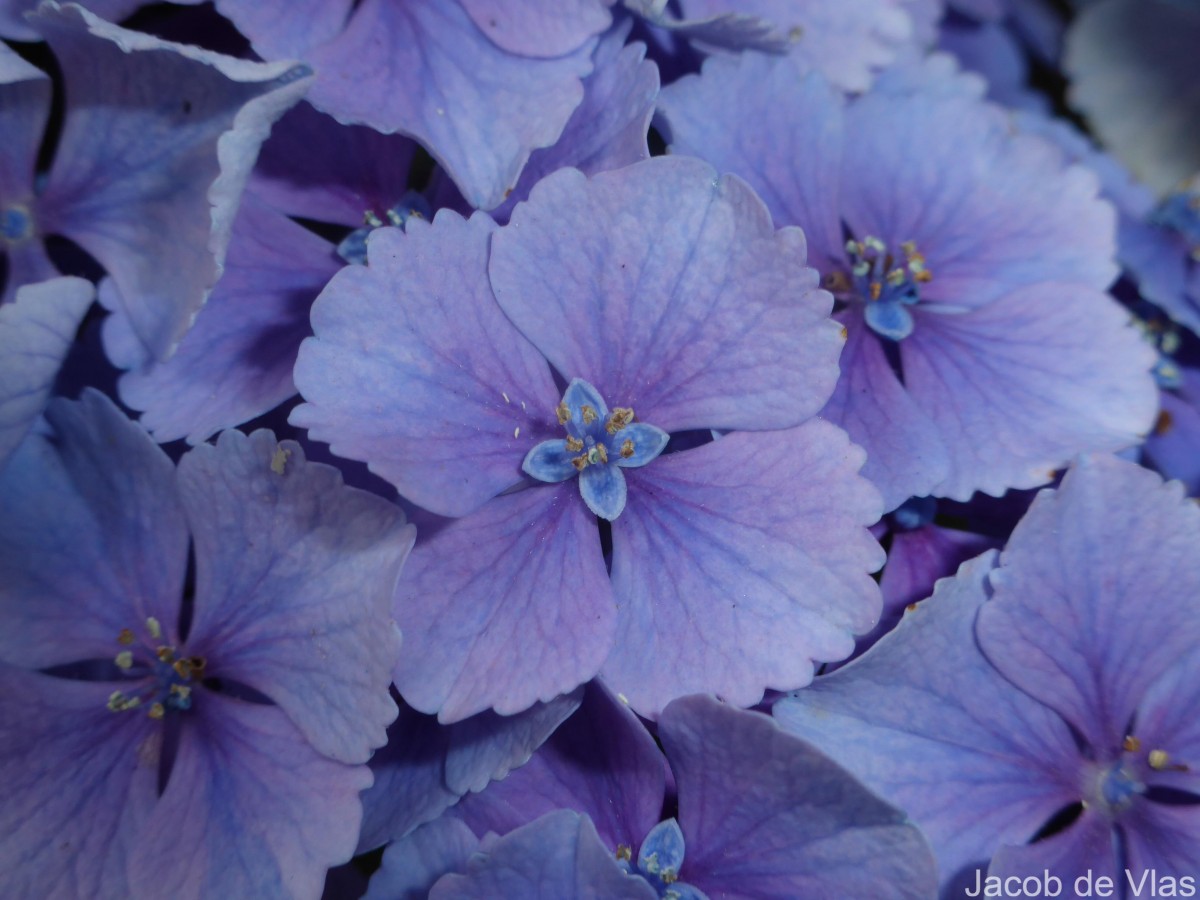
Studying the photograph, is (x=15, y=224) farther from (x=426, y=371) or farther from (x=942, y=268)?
(x=942, y=268)

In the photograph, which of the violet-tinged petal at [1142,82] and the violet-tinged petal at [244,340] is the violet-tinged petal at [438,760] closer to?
the violet-tinged petal at [244,340]

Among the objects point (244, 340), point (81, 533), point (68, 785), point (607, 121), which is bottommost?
point (68, 785)

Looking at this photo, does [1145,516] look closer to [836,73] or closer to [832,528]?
[832,528]

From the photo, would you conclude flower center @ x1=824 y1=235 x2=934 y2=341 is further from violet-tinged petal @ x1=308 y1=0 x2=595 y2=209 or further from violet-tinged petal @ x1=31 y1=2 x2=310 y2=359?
violet-tinged petal @ x1=31 y1=2 x2=310 y2=359

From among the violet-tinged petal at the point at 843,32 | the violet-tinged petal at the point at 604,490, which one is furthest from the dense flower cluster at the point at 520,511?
the violet-tinged petal at the point at 843,32

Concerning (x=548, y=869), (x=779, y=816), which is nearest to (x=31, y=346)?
(x=548, y=869)
